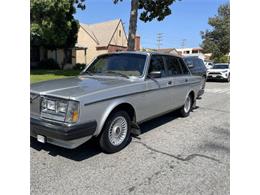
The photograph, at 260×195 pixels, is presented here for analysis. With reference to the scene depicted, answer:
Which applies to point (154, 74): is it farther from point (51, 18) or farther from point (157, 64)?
point (51, 18)

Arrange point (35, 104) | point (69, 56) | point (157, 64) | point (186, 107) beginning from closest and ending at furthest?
point (35, 104) → point (157, 64) → point (186, 107) → point (69, 56)

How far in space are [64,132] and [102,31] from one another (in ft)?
120

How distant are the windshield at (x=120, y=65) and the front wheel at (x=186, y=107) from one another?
212 cm

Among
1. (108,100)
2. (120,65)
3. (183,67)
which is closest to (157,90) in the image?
(120,65)

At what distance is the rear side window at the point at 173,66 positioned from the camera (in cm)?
576

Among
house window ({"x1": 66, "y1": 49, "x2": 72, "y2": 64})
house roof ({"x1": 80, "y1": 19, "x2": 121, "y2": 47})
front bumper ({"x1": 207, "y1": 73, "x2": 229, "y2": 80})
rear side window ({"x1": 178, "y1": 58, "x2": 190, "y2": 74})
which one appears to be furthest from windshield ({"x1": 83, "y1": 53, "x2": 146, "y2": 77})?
house roof ({"x1": 80, "y1": 19, "x2": 121, "y2": 47})

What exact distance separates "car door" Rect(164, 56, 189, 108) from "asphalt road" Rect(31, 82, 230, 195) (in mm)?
846

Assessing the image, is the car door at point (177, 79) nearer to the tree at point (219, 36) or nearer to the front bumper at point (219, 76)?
the front bumper at point (219, 76)

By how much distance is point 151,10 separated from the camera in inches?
660

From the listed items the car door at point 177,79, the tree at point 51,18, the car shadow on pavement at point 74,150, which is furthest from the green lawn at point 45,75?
the car shadow on pavement at point 74,150

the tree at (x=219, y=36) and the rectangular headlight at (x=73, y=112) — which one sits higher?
the tree at (x=219, y=36)

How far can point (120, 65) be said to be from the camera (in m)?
5.07

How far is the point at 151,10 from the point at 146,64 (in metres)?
12.9
